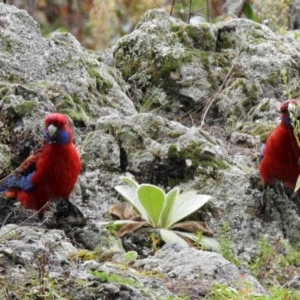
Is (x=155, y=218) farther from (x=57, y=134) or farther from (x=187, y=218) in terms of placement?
(x=57, y=134)

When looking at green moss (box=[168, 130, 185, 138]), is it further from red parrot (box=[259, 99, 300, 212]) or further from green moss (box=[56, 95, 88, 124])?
green moss (box=[56, 95, 88, 124])

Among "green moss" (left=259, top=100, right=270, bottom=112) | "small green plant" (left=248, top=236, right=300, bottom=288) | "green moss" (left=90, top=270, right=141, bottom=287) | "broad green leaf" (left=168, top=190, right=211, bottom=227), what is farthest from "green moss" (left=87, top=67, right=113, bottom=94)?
"green moss" (left=90, top=270, right=141, bottom=287)

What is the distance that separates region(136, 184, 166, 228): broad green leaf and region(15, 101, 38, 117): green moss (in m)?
0.96

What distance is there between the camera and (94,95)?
21.5ft

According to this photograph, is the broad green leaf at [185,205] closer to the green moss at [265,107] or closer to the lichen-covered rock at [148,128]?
the lichen-covered rock at [148,128]

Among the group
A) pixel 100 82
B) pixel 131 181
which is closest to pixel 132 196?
pixel 131 181

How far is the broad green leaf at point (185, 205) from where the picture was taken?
525 cm

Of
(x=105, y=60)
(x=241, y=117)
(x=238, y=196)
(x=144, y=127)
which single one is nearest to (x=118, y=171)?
(x=144, y=127)

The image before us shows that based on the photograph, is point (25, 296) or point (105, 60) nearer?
point (25, 296)

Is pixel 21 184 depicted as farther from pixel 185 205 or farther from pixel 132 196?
pixel 185 205

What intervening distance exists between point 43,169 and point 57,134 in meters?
0.27

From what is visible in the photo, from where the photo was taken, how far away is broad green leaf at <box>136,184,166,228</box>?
5152 mm

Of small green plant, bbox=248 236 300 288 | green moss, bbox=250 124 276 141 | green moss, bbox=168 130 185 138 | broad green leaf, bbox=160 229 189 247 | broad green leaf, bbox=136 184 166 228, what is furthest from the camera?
green moss, bbox=250 124 276 141

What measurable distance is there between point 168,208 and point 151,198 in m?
0.15
